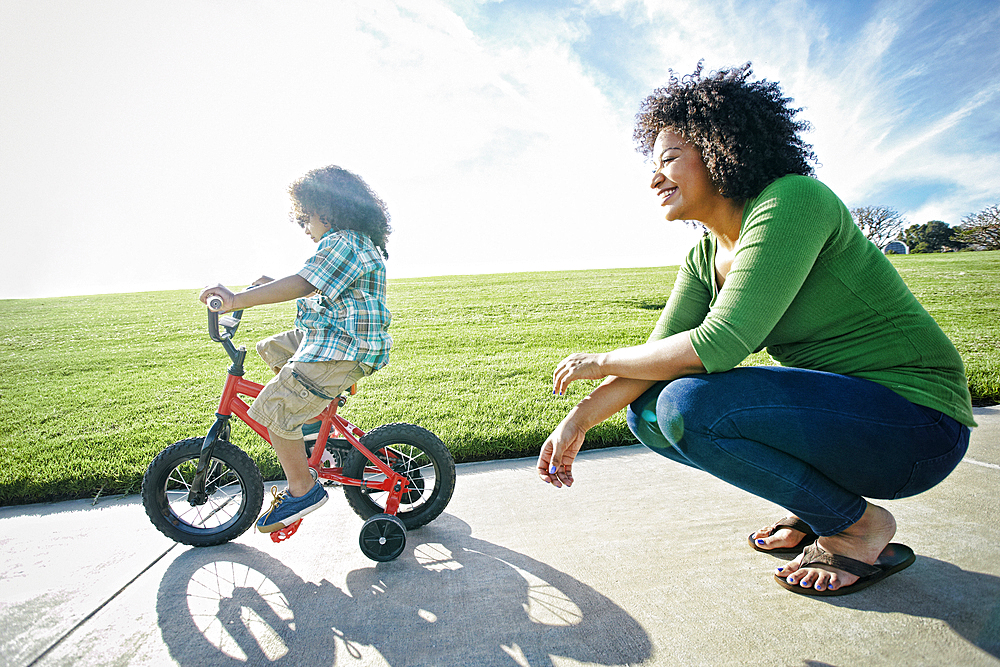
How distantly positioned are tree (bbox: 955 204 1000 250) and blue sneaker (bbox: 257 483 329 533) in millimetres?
41486

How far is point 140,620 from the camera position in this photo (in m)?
1.92

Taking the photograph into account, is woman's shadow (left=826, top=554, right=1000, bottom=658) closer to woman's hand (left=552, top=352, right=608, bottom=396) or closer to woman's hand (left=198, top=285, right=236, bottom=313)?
woman's hand (left=552, top=352, right=608, bottom=396)

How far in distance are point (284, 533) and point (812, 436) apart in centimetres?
209

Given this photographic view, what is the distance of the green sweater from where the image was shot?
1.61m

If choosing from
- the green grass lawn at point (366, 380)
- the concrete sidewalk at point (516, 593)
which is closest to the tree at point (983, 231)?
the green grass lawn at point (366, 380)

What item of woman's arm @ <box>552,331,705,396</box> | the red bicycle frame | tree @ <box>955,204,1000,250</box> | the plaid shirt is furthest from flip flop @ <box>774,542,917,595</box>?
tree @ <box>955,204,1000,250</box>

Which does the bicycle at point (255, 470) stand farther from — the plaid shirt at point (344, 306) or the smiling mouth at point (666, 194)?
the smiling mouth at point (666, 194)

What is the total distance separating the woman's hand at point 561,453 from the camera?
6.01 feet

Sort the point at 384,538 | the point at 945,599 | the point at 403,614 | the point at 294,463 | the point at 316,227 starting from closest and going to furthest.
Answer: the point at 945,599 → the point at 403,614 → the point at 384,538 → the point at 294,463 → the point at 316,227

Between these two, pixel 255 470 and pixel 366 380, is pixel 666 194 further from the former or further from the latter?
pixel 366 380

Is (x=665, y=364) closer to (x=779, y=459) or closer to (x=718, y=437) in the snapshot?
(x=718, y=437)

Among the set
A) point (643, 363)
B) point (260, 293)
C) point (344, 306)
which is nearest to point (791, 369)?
point (643, 363)

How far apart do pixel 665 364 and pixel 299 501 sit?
1.62 m

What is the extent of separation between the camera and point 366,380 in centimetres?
612
